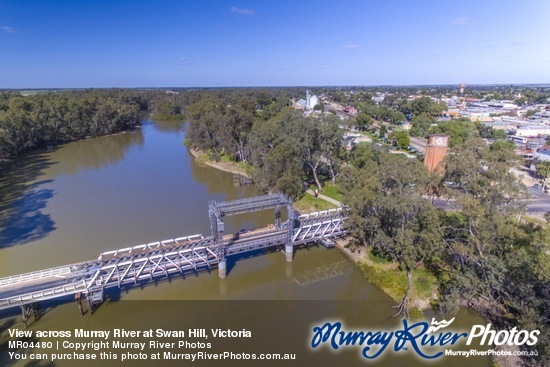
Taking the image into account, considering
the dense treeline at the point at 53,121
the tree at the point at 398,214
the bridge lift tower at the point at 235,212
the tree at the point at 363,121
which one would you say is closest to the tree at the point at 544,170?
the tree at the point at 398,214

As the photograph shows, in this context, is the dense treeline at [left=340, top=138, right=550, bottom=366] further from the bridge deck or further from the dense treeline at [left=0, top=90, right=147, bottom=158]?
the dense treeline at [left=0, top=90, right=147, bottom=158]

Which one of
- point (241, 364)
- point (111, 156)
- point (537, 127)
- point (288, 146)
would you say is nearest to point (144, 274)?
point (241, 364)

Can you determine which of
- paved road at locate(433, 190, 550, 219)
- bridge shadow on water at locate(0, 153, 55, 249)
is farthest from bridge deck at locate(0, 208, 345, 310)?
paved road at locate(433, 190, 550, 219)

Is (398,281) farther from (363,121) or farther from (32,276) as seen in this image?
(363,121)

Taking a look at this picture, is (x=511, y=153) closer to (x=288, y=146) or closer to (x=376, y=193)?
(x=376, y=193)

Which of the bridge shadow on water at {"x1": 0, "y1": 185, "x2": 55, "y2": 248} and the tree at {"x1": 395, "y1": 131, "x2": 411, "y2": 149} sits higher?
the tree at {"x1": 395, "y1": 131, "x2": 411, "y2": 149}

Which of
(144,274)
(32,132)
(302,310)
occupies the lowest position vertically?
(302,310)
